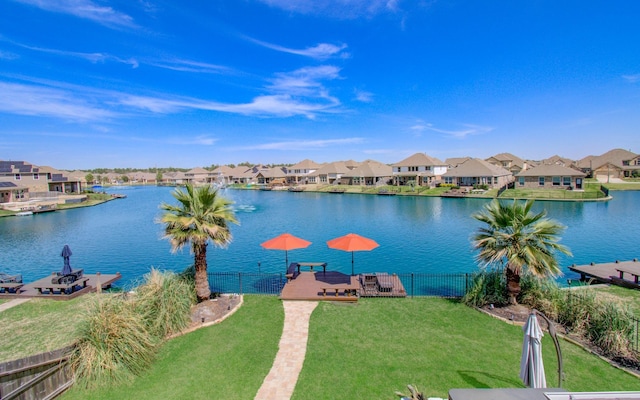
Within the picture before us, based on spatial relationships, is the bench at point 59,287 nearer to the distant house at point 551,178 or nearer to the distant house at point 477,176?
the distant house at point 477,176

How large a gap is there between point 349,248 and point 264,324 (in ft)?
17.4

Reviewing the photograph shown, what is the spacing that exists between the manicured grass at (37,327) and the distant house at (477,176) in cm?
6811

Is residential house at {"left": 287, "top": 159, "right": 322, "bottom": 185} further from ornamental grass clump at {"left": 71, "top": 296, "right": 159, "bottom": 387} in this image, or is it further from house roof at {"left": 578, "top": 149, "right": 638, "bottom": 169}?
ornamental grass clump at {"left": 71, "top": 296, "right": 159, "bottom": 387}

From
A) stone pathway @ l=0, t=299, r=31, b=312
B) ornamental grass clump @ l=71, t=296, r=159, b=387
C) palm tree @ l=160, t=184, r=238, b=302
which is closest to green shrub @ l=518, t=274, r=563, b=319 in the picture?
palm tree @ l=160, t=184, r=238, b=302

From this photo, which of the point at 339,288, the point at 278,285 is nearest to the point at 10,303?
the point at 278,285

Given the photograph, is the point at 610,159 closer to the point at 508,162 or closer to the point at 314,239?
the point at 508,162

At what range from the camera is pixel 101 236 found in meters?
32.7

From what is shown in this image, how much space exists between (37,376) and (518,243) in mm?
15374

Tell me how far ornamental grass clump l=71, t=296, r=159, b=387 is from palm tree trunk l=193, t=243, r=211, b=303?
3.88m

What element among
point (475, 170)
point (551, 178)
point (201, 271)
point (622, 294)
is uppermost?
point (475, 170)

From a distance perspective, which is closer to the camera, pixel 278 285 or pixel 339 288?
pixel 339 288

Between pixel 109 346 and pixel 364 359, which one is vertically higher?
pixel 109 346

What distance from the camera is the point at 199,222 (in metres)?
13.2

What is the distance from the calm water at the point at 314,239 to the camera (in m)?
21.9
